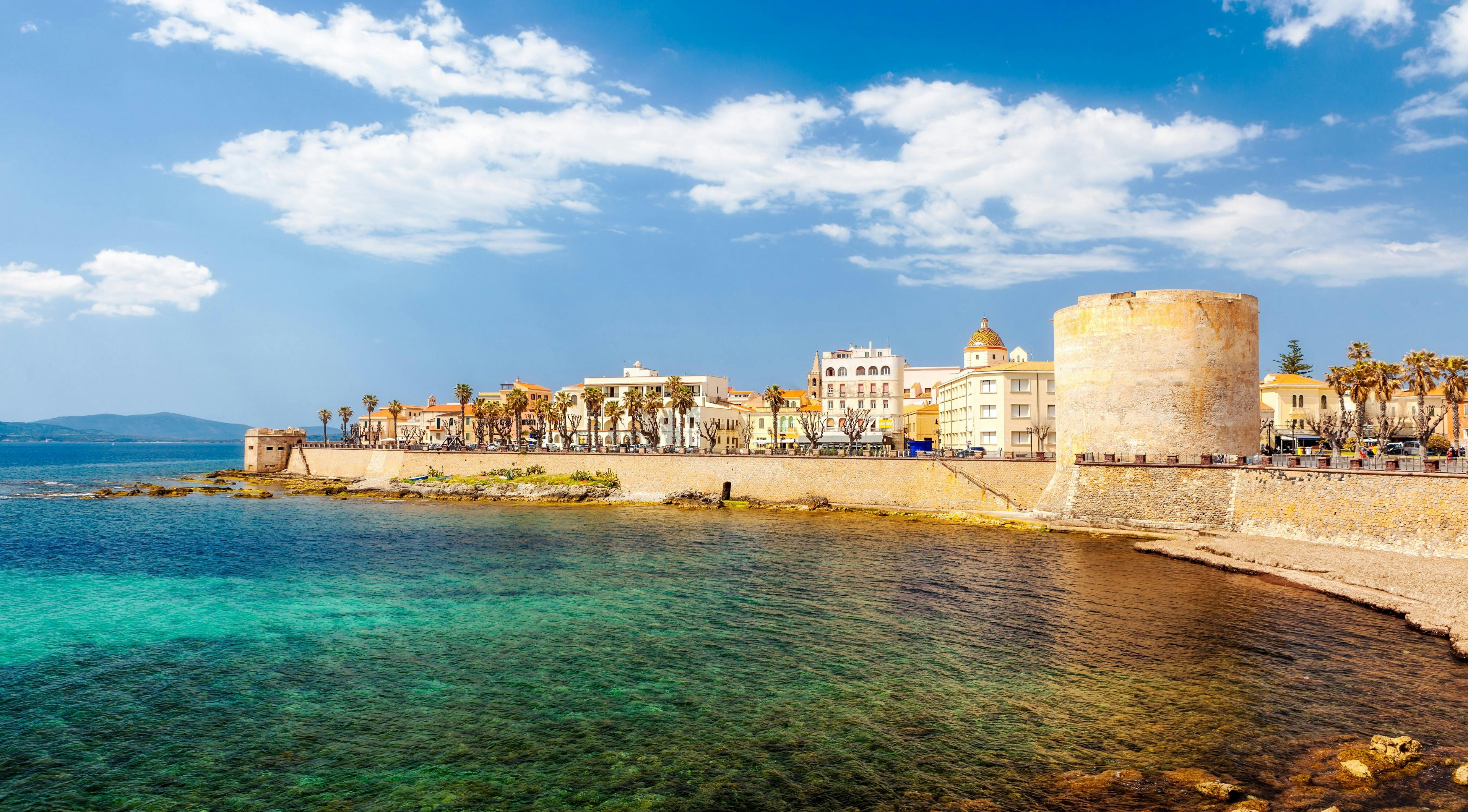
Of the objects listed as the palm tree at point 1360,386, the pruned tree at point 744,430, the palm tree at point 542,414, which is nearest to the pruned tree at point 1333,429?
the palm tree at point 1360,386

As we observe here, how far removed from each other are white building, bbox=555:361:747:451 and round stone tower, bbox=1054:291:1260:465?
148 feet

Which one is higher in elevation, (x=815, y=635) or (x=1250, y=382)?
(x=1250, y=382)

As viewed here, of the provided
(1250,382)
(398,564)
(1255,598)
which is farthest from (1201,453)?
(398,564)

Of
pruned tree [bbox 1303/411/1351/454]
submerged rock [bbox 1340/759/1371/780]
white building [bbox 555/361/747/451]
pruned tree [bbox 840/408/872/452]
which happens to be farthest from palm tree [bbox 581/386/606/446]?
submerged rock [bbox 1340/759/1371/780]

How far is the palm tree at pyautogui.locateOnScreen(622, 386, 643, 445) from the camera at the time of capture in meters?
77.4

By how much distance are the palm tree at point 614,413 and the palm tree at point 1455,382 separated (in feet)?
212

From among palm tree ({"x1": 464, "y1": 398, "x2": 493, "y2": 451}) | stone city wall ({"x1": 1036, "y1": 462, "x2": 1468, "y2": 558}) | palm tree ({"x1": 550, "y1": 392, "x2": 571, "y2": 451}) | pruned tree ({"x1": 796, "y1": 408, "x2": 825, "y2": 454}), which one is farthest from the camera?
palm tree ({"x1": 464, "y1": 398, "x2": 493, "y2": 451})

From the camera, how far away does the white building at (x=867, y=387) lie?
8506cm

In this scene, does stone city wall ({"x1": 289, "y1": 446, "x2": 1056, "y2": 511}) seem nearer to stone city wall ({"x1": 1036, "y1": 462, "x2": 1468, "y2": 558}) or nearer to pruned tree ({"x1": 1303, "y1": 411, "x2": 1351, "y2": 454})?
stone city wall ({"x1": 1036, "y1": 462, "x2": 1468, "y2": 558})

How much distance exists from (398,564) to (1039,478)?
3587cm

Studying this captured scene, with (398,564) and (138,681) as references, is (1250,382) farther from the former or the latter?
(138,681)

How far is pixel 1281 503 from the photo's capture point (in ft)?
116

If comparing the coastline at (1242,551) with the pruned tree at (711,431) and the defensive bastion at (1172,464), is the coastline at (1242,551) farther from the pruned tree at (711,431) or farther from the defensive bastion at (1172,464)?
the pruned tree at (711,431)

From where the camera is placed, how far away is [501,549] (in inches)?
1502
